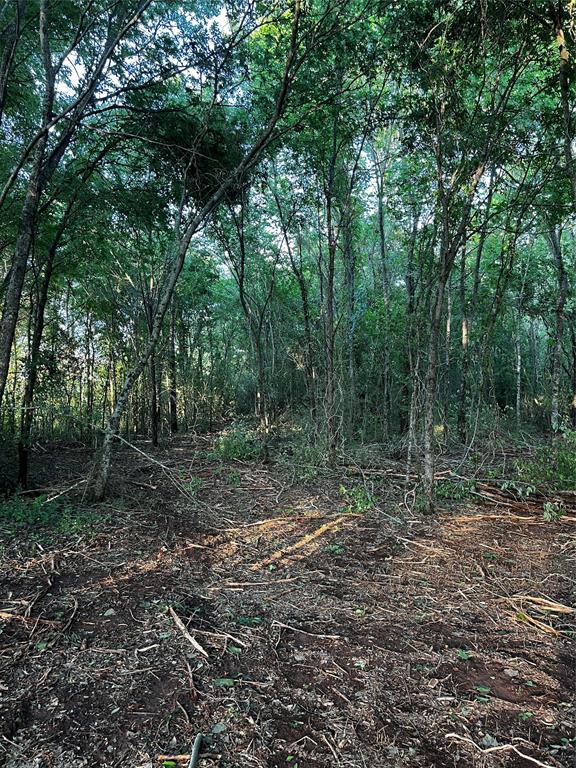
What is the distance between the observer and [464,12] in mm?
4301

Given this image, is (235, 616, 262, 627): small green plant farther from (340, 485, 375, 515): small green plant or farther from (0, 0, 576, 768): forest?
(340, 485, 375, 515): small green plant

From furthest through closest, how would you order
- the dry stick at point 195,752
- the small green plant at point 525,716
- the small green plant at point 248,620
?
the small green plant at point 248,620 < the small green plant at point 525,716 < the dry stick at point 195,752

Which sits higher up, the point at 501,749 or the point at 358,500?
the point at 358,500

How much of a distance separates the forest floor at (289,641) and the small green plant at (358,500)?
1.01 feet

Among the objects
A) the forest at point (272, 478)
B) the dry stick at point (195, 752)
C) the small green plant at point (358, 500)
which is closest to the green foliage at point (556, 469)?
the forest at point (272, 478)

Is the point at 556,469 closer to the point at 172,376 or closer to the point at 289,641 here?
the point at 289,641

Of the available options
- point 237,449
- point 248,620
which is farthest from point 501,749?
point 237,449

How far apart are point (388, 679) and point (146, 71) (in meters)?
6.62

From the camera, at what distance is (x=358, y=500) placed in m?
5.04

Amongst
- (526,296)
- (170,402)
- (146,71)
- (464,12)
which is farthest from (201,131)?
(526,296)

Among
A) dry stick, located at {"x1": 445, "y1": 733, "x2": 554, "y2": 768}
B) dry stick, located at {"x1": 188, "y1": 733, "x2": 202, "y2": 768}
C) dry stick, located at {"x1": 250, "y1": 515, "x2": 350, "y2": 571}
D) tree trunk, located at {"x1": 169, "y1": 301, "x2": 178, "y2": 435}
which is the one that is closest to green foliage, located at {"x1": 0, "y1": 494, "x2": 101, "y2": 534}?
dry stick, located at {"x1": 250, "y1": 515, "x2": 350, "y2": 571}

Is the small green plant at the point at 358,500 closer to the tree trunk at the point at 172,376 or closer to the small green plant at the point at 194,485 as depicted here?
the small green plant at the point at 194,485

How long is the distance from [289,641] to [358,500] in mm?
2723

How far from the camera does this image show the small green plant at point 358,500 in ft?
16.1
